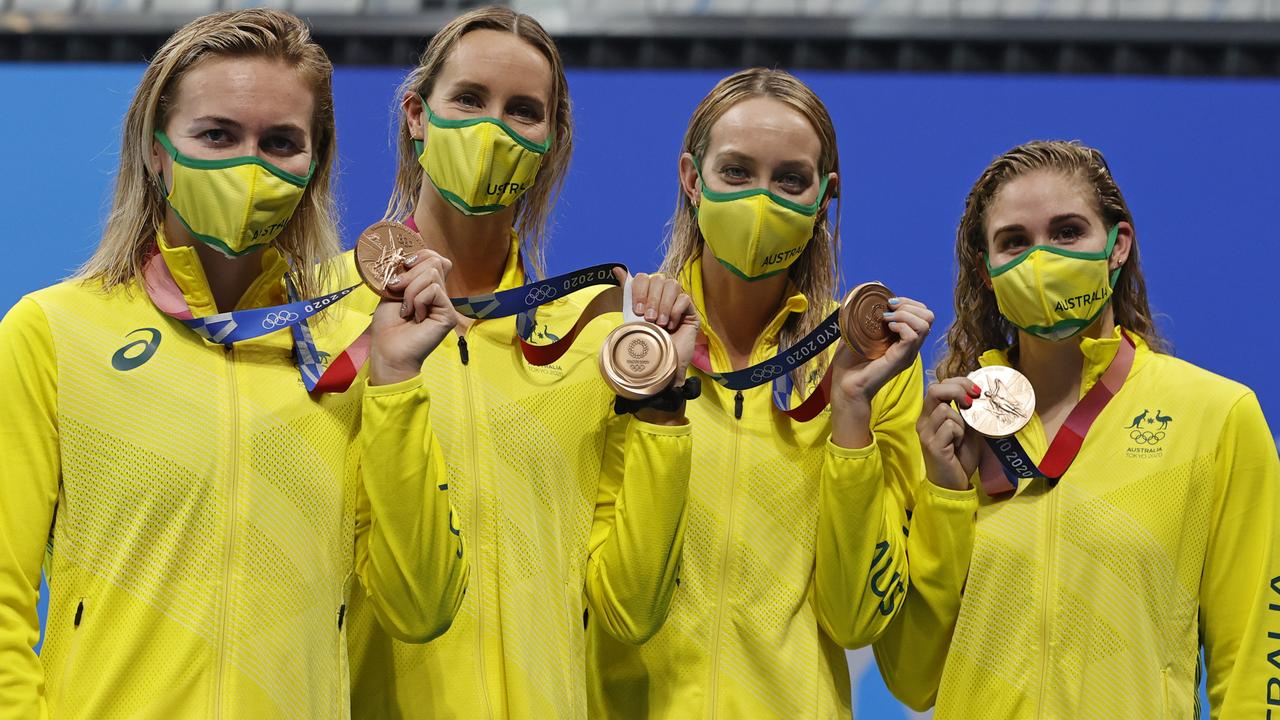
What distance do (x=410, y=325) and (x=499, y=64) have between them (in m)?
0.74

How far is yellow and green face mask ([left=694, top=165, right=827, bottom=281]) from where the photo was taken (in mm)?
3490

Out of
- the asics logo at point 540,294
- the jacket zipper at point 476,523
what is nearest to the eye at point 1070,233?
the asics logo at point 540,294

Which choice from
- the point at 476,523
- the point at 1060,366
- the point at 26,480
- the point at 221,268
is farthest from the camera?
the point at 1060,366

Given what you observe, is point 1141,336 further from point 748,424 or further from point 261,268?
point 261,268

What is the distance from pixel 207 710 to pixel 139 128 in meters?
1.12

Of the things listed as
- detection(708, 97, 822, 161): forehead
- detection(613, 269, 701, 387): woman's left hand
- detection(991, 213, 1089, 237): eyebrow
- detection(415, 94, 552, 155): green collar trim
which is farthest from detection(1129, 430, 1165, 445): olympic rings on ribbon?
detection(415, 94, 552, 155): green collar trim

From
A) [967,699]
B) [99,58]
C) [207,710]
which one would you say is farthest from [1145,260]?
[99,58]

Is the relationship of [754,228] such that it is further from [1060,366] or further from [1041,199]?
[1060,366]

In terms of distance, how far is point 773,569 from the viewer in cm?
347

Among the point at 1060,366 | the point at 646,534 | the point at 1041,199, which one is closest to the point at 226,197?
the point at 646,534

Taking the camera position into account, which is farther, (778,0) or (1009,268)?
(778,0)

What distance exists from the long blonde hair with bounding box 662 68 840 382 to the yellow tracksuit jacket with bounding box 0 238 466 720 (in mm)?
1041

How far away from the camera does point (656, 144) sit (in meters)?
5.53

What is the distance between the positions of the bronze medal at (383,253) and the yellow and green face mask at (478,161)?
0.29 meters
